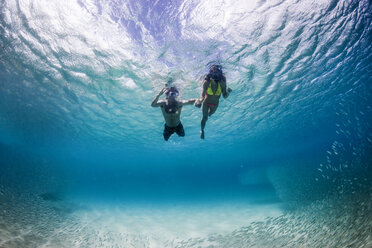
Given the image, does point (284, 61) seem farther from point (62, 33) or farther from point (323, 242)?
point (62, 33)

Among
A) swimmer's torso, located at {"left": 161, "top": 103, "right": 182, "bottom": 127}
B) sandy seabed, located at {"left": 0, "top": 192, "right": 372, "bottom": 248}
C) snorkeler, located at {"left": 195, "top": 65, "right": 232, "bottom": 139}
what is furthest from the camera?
sandy seabed, located at {"left": 0, "top": 192, "right": 372, "bottom": 248}

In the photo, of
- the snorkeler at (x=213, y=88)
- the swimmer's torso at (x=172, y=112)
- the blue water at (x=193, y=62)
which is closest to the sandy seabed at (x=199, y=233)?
the blue water at (x=193, y=62)

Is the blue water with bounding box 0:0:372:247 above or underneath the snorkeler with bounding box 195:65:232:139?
above

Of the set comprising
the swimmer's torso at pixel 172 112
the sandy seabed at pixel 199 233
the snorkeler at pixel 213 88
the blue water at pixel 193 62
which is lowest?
the sandy seabed at pixel 199 233

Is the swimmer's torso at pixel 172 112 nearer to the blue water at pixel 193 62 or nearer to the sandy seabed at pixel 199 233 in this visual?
the blue water at pixel 193 62

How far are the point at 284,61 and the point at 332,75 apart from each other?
24.4ft

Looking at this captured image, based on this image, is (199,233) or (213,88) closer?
(213,88)

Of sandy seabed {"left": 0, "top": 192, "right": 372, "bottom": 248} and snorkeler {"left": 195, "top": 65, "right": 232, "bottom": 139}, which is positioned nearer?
snorkeler {"left": 195, "top": 65, "right": 232, "bottom": 139}

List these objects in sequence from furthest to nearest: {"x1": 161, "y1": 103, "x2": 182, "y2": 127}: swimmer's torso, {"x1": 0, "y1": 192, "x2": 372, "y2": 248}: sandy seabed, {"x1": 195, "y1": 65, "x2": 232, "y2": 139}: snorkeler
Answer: {"x1": 0, "y1": 192, "x2": 372, "y2": 248}: sandy seabed → {"x1": 161, "y1": 103, "x2": 182, "y2": 127}: swimmer's torso → {"x1": 195, "y1": 65, "x2": 232, "y2": 139}: snorkeler

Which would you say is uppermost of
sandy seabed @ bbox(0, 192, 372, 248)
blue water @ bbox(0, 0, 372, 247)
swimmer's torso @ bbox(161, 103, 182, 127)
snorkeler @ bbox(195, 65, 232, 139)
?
blue water @ bbox(0, 0, 372, 247)

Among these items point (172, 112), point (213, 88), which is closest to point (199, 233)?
point (172, 112)

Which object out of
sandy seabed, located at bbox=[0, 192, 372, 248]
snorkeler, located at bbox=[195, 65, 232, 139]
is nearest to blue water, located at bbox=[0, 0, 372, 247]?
sandy seabed, located at bbox=[0, 192, 372, 248]

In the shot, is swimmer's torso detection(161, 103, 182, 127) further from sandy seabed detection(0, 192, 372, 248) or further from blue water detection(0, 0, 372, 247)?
sandy seabed detection(0, 192, 372, 248)

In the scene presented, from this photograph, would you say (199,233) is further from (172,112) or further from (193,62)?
(193,62)
